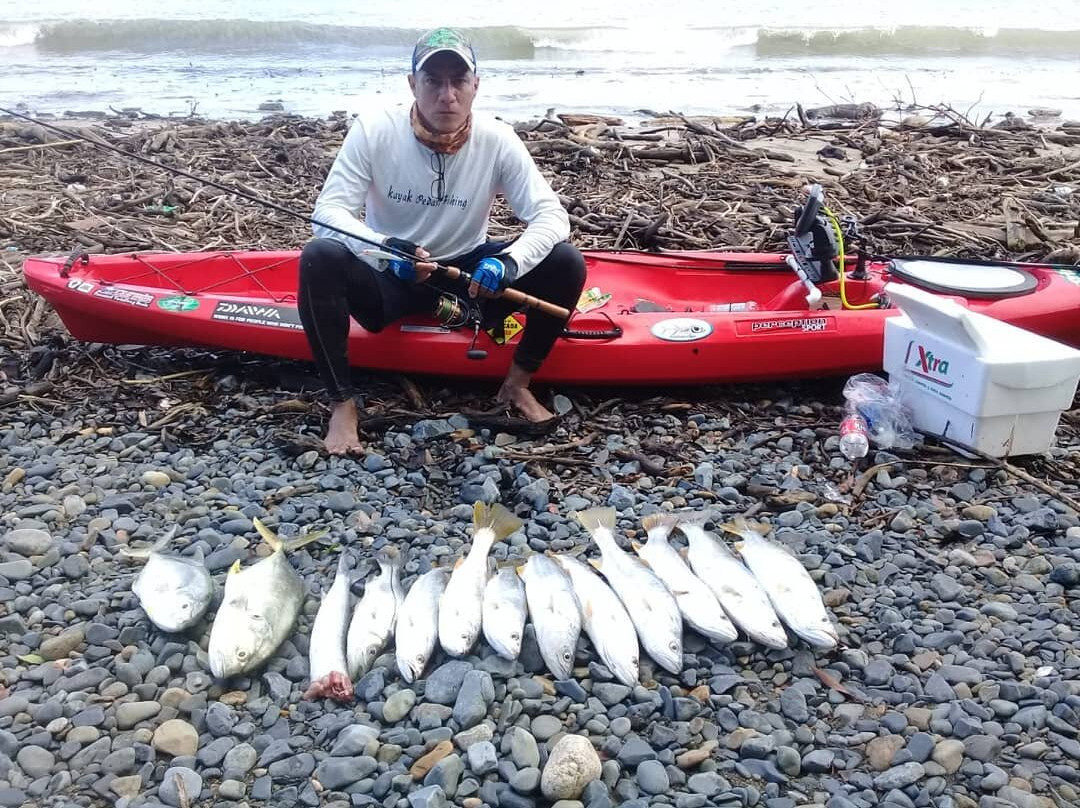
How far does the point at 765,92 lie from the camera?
16984mm

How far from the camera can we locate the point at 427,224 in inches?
198

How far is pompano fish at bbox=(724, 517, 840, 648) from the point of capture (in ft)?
11.3

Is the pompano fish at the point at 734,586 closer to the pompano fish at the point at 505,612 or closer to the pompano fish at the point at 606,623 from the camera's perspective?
the pompano fish at the point at 606,623

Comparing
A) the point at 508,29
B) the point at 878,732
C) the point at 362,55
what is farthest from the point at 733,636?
the point at 508,29

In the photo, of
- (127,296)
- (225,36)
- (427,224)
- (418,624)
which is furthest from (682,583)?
(225,36)

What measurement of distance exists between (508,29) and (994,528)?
917 inches

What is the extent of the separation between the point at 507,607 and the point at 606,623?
1.21 feet

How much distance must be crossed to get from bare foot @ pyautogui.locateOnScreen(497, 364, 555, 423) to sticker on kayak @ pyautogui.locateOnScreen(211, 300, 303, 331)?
1184 millimetres

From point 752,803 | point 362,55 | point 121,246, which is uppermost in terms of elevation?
point 362,55

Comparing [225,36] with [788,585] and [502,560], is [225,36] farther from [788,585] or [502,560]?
[788,585]

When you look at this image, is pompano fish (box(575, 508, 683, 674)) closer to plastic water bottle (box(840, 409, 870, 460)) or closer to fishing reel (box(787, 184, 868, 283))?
plastic water bottle (box(840, 409, 870, 460))

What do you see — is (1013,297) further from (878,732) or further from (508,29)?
(508,29)

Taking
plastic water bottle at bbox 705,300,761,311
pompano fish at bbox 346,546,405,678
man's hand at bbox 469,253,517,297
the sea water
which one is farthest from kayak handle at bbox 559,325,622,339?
the sea water

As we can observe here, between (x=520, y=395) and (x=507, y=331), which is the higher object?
(x=507, y=331)
